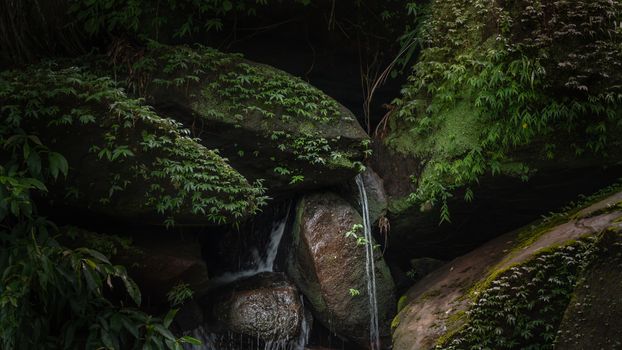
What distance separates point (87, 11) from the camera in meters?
5.97

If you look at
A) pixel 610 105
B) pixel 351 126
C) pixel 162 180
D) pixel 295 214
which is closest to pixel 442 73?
pixel 351 126

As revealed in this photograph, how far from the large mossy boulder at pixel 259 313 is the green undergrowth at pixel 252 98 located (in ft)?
5.04

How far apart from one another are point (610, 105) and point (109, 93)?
16.2 feet

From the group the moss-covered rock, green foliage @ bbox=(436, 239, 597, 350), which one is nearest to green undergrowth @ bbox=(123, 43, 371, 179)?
green foliage @ bbox=(436, 239, 597, 350)

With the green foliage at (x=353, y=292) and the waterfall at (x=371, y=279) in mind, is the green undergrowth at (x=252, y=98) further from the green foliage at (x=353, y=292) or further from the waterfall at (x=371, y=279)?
the green foliage at (x=353, y=292)

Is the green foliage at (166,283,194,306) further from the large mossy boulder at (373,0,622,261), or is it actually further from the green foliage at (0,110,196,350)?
the large mossy boulder at (373,0,622,261)

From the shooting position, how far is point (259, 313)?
5586 mm

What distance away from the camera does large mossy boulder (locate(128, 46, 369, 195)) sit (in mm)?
5625

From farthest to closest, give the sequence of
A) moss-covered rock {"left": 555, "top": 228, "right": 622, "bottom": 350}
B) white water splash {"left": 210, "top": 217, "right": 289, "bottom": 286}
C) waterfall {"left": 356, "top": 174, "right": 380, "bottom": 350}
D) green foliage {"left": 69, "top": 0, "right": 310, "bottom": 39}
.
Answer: white water splash {"left": 210, "top": 217, "right": 289, "bottom": 286}, green foliage {"left": 69, "top": 0, "right": 310, "bottom": 39}, waterfall {"left": 356, "top": 174, "right": 380, "bottom": 350}, moss-covered rock {"left": 555, "top": 228, "right": 622, "bottom": 350}

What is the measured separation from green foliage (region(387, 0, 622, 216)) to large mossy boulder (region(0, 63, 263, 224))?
2.50 meters

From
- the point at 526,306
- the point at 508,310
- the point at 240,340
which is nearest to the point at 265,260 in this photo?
the point at 240,340

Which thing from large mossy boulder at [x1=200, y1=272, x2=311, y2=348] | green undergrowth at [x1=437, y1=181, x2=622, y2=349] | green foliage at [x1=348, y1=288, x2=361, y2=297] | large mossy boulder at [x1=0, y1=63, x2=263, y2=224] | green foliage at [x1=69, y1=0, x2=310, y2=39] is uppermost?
green foliage at [x1=69, y1=0, x2=310, y2=39]

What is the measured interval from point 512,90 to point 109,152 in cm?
409

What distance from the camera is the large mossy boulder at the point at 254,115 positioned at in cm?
562
